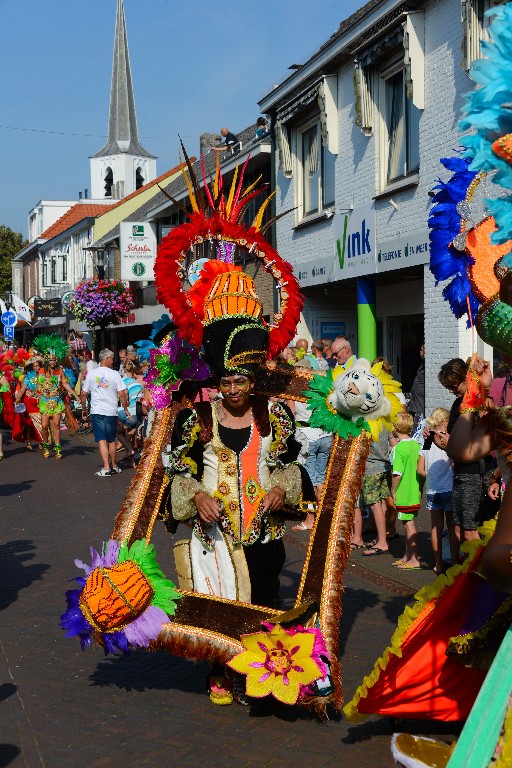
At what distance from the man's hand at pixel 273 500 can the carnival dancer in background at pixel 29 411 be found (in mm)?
13329

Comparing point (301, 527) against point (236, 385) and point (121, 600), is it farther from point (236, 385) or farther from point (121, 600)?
point (121, 600)

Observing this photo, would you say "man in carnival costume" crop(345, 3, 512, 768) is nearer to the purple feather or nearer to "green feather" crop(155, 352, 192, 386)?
the purple feather

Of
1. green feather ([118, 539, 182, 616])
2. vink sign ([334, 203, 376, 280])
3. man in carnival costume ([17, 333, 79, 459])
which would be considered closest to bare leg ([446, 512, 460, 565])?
green feather ([118, 539, 182, 616])

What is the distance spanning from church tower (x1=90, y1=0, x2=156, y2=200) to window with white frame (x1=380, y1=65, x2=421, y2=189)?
189ft

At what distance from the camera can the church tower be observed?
7231cm

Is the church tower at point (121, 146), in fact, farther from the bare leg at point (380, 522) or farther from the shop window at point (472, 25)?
the bare leg at point (380, 522)

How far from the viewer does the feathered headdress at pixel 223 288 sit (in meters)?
5.07

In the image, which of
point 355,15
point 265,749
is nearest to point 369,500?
point 265,749

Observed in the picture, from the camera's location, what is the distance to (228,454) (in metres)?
5.18

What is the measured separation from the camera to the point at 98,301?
27469 millimetres

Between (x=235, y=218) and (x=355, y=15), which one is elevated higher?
(x=355, y=15)

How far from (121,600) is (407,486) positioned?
393 cm

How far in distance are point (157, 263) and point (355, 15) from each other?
12.7 meters

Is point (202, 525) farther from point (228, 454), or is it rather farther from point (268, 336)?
point (268, 336)
